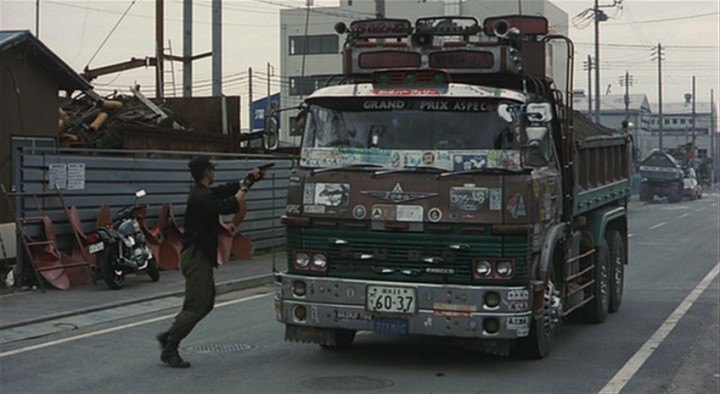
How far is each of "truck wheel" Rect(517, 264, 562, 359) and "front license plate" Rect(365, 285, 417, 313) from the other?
123 centimetres

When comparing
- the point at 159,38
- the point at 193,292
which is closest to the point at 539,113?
the point at 193,292

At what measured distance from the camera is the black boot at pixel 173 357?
937cm

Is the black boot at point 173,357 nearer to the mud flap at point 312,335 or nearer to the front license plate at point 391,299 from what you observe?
the mud flap at point 312,335

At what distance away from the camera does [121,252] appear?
15.2 metres

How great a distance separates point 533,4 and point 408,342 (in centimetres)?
6525

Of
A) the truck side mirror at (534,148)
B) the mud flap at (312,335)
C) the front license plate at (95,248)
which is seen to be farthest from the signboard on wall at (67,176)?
the truck side mirror at (534,148)

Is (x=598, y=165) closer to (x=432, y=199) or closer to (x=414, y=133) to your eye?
(x=414, y=133)

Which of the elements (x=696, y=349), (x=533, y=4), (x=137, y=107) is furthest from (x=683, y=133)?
(x=696, y=349)

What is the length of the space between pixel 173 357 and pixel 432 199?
2.84 meters

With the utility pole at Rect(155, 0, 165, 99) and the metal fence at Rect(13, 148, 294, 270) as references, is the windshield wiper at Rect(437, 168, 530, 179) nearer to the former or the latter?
the metal fence at Rect(13, 148, 294, 270)

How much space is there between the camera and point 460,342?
9156mm

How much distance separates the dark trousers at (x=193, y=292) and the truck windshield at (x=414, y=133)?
4.41ft

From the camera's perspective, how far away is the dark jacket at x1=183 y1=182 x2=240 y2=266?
30.7 feet

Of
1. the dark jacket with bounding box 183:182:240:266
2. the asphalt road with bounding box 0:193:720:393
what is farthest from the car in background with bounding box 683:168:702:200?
the dark jacket with bounding box 183:182:240:266
